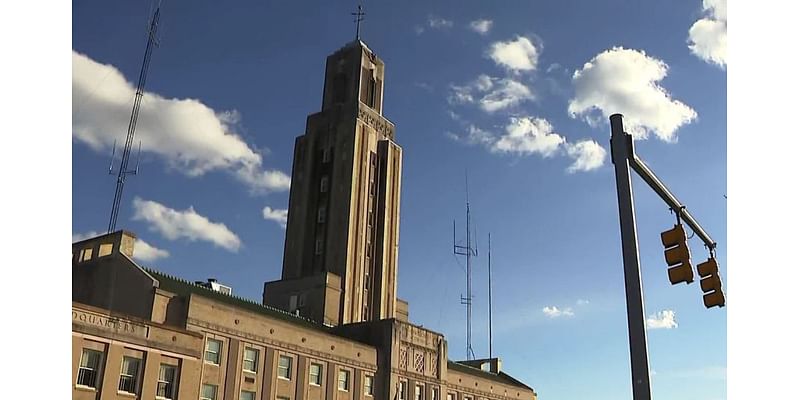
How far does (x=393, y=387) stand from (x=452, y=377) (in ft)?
32.8

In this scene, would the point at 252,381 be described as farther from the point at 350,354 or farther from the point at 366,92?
the point at 366,92

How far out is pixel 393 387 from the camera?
165ft

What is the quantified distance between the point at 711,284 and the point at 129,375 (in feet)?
91.0

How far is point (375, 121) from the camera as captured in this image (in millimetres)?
74625

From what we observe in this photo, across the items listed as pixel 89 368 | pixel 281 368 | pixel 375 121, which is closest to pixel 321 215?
pixel 375 121

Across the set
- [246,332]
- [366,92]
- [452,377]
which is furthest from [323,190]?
[246,332]

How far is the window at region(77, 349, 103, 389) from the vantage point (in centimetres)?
3092

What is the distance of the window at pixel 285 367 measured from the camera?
43.0m

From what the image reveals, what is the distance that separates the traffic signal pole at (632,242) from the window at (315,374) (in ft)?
113

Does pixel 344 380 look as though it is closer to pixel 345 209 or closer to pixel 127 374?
pixel 127 374

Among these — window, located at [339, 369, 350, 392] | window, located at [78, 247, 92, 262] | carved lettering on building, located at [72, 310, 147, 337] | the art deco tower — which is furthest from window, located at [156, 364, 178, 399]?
the art deco tower

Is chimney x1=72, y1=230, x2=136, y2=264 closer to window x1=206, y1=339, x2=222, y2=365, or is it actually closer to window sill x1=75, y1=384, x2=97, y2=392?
window x1=206, y1=339, x2=222, y2=365

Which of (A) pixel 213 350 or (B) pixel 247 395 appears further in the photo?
(B) pixel 247 395
